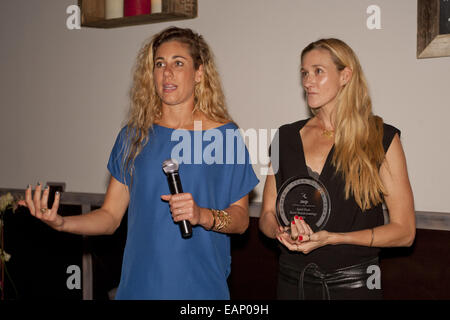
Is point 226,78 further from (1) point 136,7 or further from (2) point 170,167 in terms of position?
(2) point 170,167

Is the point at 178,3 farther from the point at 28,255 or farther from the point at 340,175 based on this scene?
the point at 28,255

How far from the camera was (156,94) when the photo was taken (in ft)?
5.93

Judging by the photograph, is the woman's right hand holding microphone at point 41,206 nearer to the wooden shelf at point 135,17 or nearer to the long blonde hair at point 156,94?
the long blonde hair at point 156,94

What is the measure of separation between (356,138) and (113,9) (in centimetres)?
162

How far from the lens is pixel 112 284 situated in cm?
299

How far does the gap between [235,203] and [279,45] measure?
3.60ft

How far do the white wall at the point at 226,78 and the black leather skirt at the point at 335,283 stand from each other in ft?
2.31

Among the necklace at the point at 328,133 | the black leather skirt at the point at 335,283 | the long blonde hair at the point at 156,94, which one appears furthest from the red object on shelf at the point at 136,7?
the black leather skirt at the point at 335,283

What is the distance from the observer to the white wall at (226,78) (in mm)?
2172

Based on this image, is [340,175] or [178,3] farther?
→ [178,3]
